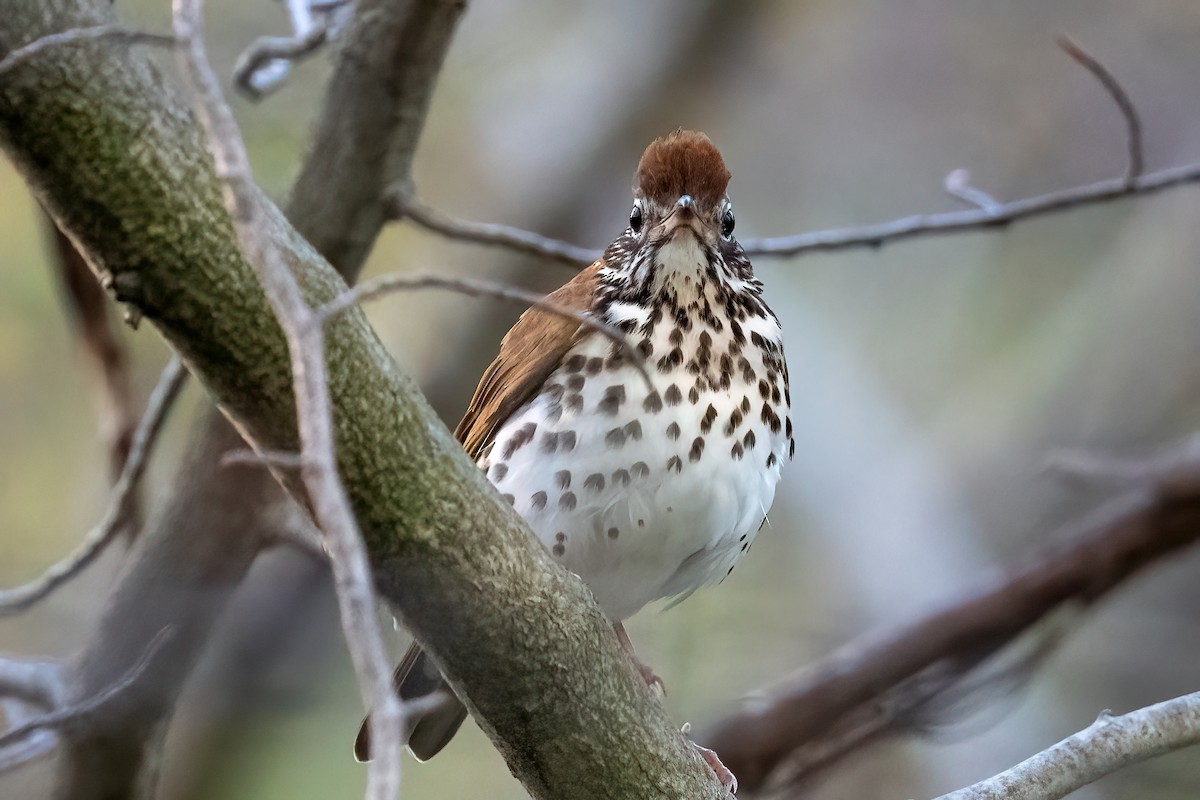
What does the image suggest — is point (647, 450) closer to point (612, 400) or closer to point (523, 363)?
point (612, 400)

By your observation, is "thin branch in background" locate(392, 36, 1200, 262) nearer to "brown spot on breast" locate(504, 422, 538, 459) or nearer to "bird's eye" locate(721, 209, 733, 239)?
"bird's eye" locate(721, 209, 733, 239)

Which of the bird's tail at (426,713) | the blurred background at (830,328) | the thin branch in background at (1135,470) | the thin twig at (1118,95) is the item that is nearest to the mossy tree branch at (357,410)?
the bird's tail at (426,713)

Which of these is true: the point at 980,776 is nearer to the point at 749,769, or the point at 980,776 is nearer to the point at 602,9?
the point at 749,769

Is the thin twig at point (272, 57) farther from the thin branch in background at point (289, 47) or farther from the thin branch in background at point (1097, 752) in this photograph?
the thin branch in background at point (1097, 752)

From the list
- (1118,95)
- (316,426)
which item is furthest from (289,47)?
(316,426)

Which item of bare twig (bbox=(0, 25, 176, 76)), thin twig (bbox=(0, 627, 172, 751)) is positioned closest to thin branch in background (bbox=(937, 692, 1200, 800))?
thin twig (bbox=(0, 627, 172, 751))

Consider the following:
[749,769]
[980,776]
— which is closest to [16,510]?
[749,769]
